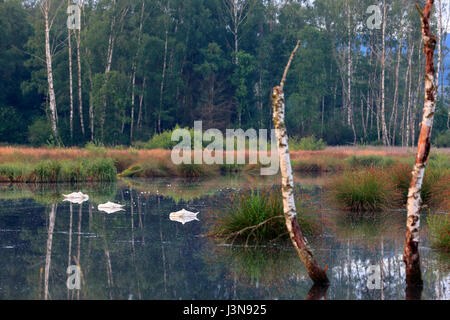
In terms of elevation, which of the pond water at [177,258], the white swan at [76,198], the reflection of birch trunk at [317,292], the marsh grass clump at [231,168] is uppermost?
the reflection of birch trunk at [317,292]

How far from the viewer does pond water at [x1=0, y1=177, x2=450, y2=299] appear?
5957 millimetres

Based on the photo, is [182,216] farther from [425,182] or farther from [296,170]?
[296,170]

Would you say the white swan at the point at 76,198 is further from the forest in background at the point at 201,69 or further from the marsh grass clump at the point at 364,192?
the forest in background at the point at 201,69

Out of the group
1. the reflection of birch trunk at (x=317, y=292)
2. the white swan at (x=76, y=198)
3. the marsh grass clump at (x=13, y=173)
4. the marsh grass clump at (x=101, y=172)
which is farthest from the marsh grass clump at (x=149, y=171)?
the reflection of birch trunk at (x=317, y=292)

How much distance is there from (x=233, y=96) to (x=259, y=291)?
38.1 m

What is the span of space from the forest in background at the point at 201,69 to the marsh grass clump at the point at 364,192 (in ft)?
72.1

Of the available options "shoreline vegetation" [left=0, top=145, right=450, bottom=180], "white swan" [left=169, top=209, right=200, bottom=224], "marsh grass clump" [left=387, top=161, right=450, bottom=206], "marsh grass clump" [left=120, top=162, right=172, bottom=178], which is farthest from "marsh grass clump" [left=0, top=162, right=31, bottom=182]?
"marsh grass clump" [left=387, top=161, right=450, bottom=206]

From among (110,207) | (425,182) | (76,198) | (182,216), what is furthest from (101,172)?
(425,182)

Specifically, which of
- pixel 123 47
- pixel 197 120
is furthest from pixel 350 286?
pixel 197 120

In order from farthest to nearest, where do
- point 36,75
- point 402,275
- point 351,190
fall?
point 36,75 < point 351,190 < point 402,275

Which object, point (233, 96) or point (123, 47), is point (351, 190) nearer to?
point (123, 47)

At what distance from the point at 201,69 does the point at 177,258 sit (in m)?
35.1

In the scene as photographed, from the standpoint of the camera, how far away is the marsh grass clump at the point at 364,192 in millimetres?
11898

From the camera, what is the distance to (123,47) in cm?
3650
